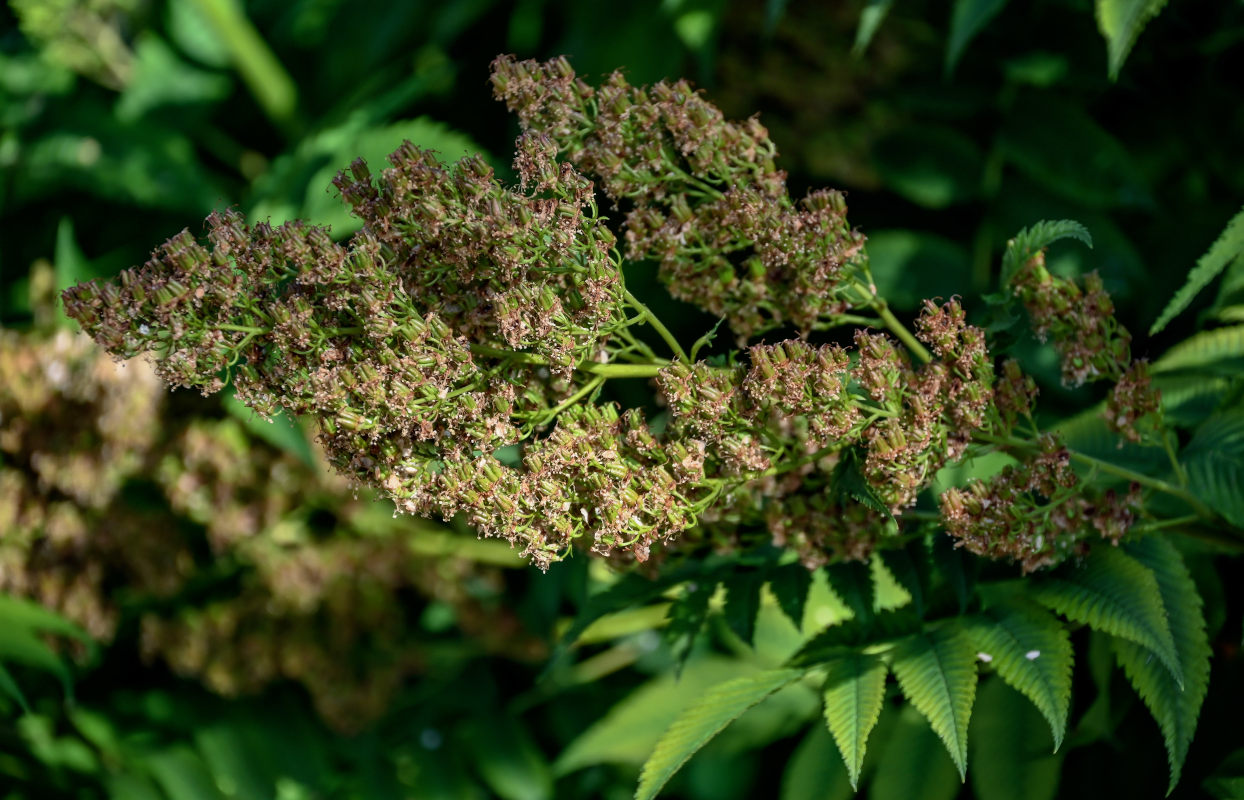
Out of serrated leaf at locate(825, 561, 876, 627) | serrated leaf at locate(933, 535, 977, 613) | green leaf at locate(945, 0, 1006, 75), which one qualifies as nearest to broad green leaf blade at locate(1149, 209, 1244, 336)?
serrated leaf at locate(933, 535, 977, 613)

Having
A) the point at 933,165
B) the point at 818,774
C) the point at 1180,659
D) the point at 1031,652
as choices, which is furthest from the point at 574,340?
the point at 933,165

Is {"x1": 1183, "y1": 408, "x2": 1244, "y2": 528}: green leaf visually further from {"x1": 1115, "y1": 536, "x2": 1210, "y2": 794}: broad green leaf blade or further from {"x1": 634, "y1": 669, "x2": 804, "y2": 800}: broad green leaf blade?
{"x1": 634, "y1": 669, "x2": 804, "y2": 800}: broad green leaf blade

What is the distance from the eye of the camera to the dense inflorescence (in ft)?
3.63

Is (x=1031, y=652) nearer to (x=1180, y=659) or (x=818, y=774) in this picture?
(x=1180, y=659)

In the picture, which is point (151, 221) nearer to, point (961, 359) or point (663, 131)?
point (663, 131)

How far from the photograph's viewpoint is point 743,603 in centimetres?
150

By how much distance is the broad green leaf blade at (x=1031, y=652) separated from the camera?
4.04 feet

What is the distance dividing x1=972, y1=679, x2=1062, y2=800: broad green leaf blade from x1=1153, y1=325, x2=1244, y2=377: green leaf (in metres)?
0.57

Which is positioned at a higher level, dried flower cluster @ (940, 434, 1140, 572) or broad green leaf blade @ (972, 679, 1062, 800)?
dried flower cluster @ (940, 434, 1140, 572)

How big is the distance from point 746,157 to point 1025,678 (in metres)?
0.65

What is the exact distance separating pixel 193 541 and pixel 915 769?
1540 millimetres

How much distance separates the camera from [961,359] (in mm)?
1192

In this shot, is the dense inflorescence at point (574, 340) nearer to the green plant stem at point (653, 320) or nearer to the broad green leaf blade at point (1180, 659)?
the green plant stem at point (653, 320)

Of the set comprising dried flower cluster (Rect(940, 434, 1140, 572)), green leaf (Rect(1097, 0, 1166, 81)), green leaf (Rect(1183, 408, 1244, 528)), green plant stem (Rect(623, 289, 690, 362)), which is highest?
green leaf (Rect(1097, 0, 1166, 81))
